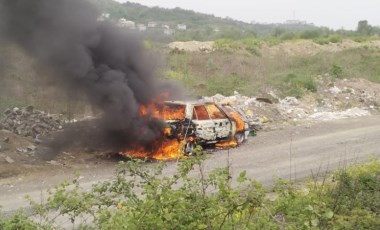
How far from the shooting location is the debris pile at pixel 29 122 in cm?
1540

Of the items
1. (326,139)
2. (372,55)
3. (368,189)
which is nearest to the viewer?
(368,189)

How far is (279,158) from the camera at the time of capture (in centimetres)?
1371

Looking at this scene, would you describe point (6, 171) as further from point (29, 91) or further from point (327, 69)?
point (327, 69)

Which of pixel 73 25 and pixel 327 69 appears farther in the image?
pixel 327 69

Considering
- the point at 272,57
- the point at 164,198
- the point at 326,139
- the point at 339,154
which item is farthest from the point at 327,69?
the point at 164,198

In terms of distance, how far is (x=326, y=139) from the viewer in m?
16.3

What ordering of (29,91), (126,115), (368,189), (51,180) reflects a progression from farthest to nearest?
(29,91) < (126,115) < (51,180) < (368,189)

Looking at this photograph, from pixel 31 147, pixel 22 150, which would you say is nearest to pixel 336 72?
pixel 31 147

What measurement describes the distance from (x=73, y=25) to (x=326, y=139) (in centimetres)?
926

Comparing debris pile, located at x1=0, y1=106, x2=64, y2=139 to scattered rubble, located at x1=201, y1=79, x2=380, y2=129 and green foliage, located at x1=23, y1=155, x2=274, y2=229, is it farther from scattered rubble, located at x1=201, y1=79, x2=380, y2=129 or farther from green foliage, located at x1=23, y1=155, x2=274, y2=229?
green foliage, located at x1=23, y1=155, x2=274, y2=229

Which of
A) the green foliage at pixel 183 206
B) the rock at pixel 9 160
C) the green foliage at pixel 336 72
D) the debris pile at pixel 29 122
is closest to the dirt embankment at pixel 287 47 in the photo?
the green foliage at pixel 336 72

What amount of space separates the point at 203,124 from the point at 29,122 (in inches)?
245

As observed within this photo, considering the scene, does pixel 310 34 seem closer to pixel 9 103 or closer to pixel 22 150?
pixel 9 103

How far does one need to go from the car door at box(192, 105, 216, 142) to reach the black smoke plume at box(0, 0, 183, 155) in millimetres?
1150
